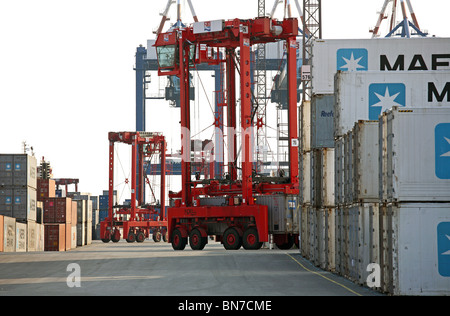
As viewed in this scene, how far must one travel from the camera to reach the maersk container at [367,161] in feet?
54.4

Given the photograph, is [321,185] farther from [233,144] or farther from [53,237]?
[53,237]

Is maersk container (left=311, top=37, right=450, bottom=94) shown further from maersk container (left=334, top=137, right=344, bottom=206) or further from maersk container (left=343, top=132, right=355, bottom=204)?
maersk container (left=343, top=132, right=355, bottom=204)

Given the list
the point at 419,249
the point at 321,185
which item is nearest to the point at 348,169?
the point at 419,249

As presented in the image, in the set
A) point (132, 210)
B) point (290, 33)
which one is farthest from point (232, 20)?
point (132, 210)

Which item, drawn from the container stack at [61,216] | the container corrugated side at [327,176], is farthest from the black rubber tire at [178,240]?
the container stack at [61,216]

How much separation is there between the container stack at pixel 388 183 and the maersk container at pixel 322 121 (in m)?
0.07

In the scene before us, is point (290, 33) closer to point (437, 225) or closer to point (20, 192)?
point (20, 192)

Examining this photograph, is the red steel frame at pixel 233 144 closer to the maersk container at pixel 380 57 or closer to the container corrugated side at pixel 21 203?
the maersk container at pixel 380 57

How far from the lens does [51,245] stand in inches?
1836

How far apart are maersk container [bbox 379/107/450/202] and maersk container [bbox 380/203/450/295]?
0.25 metres

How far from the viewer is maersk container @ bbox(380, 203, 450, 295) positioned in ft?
46.8
